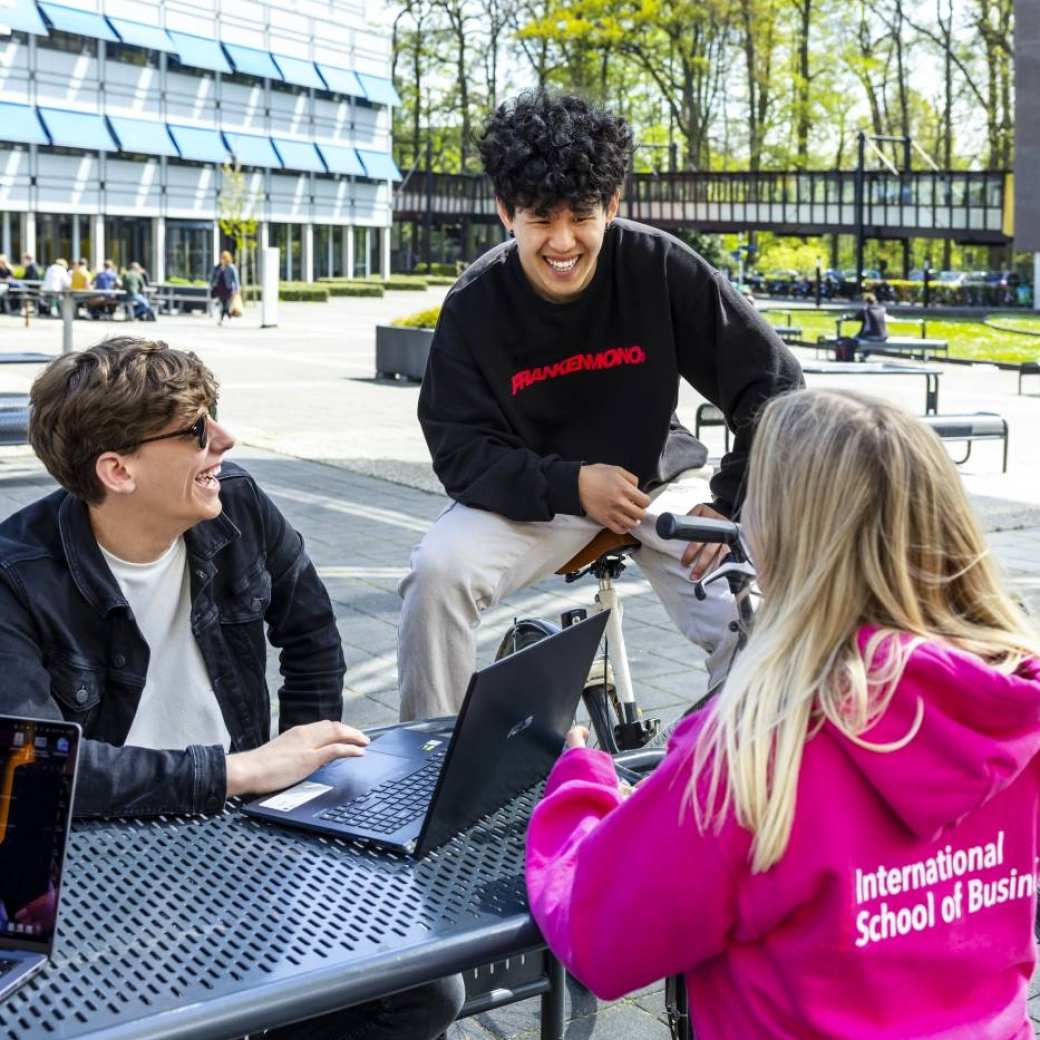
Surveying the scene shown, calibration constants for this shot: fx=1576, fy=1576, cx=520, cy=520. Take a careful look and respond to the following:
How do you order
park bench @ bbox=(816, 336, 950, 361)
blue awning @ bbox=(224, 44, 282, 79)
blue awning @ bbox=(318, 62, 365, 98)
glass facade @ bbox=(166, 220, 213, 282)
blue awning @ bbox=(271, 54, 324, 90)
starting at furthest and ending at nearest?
blue awning @ bbox=(318, 62, 365, 98), blue awning @ bbox=(271, 54, 324, 90), blue awning @ bbox=(224, 44, 282, 79), glass facade @ bbox=(166, 220, 213, 282), park bench @ bbox=(816, 336, 950, 361)

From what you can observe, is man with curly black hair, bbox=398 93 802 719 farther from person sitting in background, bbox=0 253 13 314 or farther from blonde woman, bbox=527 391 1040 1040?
person sitting in background, bbox=0 253 13 314

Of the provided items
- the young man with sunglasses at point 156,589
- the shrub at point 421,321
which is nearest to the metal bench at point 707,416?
the young man with sunglasses at point 156,589

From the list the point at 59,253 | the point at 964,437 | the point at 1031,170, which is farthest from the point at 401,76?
the point at 964,437

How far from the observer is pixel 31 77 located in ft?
157

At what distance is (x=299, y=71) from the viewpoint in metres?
58.8

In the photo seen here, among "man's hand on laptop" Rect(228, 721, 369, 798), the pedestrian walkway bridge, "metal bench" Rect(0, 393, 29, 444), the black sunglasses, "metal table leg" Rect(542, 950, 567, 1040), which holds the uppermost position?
the pedestrian walkway bridge

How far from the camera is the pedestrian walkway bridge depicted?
Result: 53.9 metres

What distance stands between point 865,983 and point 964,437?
10.7m

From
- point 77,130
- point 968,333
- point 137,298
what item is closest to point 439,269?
point 77,130

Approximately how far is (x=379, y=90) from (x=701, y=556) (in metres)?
62.5

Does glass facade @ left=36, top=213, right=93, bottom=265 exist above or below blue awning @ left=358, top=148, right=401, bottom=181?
below

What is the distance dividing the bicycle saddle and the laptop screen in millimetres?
2350

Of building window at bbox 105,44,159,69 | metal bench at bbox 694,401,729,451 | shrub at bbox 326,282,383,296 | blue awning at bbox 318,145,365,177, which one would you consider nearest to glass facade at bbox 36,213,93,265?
building window at bbox 105,44,159,69

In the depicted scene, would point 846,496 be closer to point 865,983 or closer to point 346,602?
point 865,983
